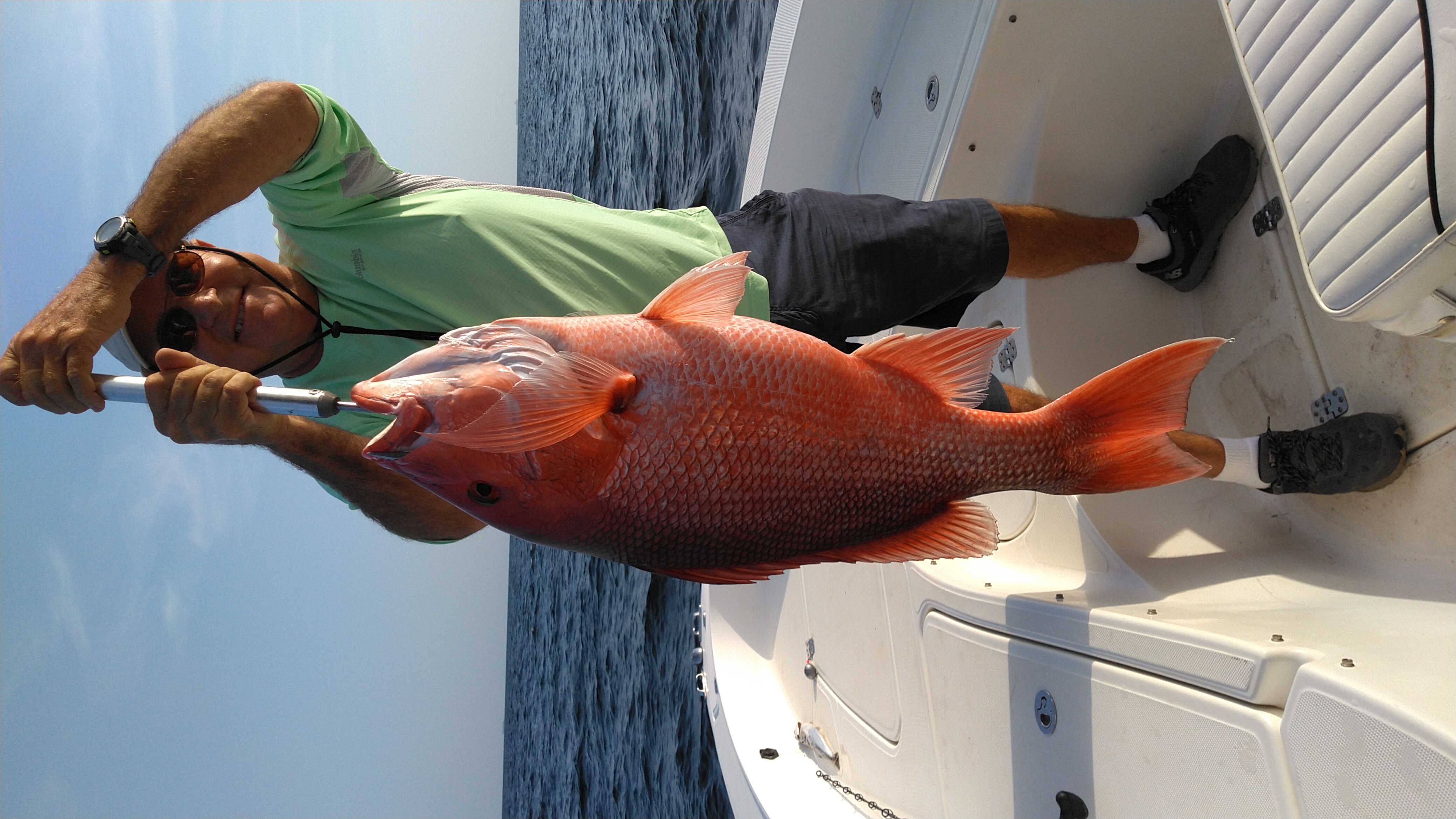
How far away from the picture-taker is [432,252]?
73.6 inches

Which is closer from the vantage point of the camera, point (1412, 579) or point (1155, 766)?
point (1155, 766)

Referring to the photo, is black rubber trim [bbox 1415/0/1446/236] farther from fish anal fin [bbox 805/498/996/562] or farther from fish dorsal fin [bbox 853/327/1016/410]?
fish anal fin [bbox 805/498/996/562]

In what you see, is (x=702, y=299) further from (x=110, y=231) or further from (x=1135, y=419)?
(x=110, y=231)

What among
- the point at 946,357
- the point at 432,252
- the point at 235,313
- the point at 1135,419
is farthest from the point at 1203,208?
the point at 235,313

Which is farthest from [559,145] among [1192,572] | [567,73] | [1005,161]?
[1192,572]

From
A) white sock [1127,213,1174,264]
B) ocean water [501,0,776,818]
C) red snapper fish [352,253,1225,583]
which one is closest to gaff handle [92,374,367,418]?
red snapper fish [352,253,1225,583]

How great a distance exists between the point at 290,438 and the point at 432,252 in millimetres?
567

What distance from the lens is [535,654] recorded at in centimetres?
1969

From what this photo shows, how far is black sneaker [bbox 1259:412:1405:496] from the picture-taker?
2.16 meters

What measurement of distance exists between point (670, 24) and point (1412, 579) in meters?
9.69

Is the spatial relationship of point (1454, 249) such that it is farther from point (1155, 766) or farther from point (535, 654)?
point (535, 654)

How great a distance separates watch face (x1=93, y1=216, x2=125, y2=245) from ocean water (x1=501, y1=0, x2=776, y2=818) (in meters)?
3.40

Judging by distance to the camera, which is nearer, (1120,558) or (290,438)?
(290,438)

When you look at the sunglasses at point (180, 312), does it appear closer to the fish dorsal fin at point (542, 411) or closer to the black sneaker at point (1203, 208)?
the fish dorsal fin at point (542, 411)
